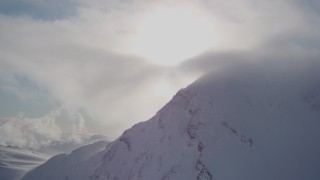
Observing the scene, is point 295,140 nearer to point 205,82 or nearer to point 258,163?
point 258,163

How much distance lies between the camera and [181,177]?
521ft

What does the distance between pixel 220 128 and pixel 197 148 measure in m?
11.7

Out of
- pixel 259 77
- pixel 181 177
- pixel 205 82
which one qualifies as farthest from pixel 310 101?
pixel 181 177

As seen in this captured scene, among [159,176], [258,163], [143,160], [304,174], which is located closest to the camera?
[304,174]

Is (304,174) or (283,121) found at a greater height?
(283,121)

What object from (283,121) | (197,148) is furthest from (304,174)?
(197,148)

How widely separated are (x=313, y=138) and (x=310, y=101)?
61.8ft

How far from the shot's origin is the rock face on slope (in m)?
Result: 153

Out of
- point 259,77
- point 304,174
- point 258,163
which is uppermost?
point 259,77

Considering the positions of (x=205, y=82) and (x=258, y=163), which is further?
(x=205, y=82)

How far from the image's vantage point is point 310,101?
171 m

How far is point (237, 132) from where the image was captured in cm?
16738

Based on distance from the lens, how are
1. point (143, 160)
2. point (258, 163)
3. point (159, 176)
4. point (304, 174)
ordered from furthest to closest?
1. point (143, 160)
2. point (159, 176)
3. point (258, 163)
4. point (304, 174)

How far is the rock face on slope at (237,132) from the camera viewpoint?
15338 cm
